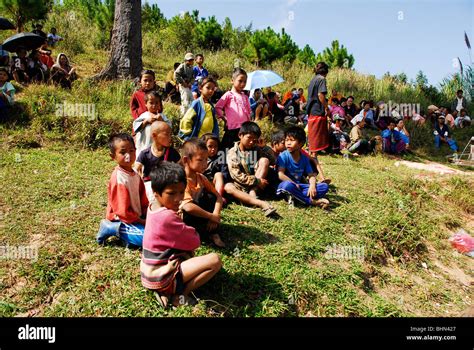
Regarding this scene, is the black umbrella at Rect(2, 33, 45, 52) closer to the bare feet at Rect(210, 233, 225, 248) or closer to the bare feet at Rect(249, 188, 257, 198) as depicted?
the bare feet at Rect(249, 188, 257, 198)

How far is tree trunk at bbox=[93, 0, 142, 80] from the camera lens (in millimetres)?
9211

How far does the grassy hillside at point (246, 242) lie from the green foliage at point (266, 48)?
1001 centimetres

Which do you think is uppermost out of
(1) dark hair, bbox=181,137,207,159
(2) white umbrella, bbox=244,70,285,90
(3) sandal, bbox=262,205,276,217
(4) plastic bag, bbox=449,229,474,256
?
(2) white umbrella, bbox=244,70,285,90

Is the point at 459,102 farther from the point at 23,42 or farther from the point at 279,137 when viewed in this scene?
the point at 23,42

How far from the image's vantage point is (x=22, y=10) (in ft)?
38.2

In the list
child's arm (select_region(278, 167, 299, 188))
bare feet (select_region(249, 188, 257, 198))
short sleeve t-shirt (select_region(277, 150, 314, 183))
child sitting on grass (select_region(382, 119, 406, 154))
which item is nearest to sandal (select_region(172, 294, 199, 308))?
bare feet (select_region(249, 188, 257, 198))

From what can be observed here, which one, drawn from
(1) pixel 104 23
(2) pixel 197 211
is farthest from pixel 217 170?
Result: (1) pixel 104 23

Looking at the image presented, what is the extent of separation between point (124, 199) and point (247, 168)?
189 centimetres

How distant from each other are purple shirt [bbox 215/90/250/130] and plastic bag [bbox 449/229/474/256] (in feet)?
11.1

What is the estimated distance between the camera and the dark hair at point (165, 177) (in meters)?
2.63

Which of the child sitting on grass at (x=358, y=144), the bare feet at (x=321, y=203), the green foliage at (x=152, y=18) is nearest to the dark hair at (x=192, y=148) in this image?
the bare feet at (x=321, y=203)

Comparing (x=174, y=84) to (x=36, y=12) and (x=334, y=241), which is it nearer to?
(x=36, y=12)

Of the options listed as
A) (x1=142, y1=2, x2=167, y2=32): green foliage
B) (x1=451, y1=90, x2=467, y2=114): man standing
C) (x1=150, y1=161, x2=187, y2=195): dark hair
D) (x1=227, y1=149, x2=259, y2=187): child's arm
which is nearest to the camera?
(x1=150, y1=161, x2=187, y2=195): dark hair

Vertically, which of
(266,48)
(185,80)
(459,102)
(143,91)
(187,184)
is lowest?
(187,184)
